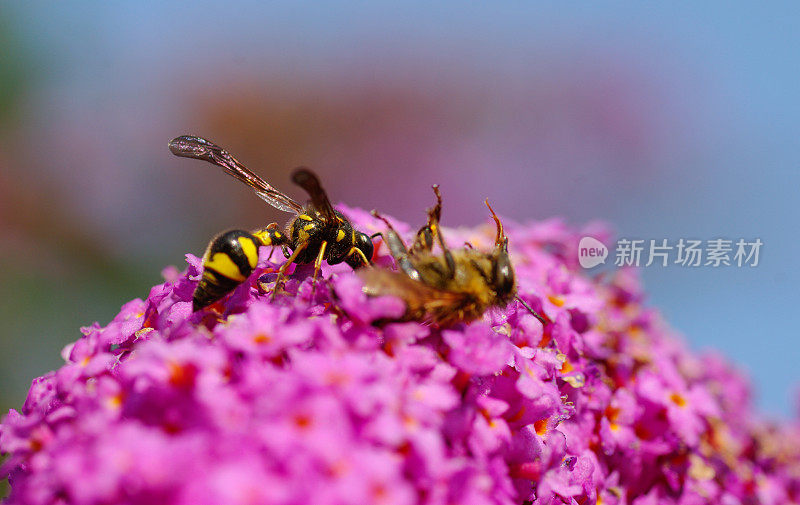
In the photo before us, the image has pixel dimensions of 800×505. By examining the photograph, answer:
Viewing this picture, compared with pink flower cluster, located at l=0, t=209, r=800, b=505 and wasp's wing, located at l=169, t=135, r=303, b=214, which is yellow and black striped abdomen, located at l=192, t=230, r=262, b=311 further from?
wasp's wing, located at l=169, t=135, r=303, b=214

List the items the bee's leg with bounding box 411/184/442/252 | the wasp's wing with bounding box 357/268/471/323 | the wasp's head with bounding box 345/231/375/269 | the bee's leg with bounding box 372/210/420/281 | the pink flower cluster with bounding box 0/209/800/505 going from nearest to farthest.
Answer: the pink flower cluster with bounding box 0/209/800/505, the wasp's wing with bounding box 357/268/471/323, the bee's leg with bounding box 372/210/420/281, the bee's leg with bounding box 411/184/442/252, the wasp's head with bounding box 345/231/375/269

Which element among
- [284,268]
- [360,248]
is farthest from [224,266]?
[360,248]

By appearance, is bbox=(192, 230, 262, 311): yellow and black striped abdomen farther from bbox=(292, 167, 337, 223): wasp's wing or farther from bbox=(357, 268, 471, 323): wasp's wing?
bbox=(357, 268, 471, 323): wasp's wing

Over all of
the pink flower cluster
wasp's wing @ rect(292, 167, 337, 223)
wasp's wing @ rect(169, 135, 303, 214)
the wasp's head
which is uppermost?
wasp's wing @ rect(169, 135, 303, 214)

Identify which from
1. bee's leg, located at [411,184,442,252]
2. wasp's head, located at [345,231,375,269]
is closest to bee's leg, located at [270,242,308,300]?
wasp's head, located at [345,231,375,269]

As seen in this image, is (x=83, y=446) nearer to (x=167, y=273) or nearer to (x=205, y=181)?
(x=167, y=273)

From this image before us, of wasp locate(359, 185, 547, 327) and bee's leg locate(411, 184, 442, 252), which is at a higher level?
bee's leg locate(411, 184, 442, 252)

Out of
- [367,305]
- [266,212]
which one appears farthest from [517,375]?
[266,212]

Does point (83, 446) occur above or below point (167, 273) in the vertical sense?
below

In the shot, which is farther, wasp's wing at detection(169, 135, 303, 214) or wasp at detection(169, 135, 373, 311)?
wasp's wing at detection(169, 135, 303, 214)

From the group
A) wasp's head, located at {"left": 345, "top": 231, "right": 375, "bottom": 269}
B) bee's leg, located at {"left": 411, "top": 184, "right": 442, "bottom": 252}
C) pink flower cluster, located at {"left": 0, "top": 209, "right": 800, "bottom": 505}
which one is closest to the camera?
pink flower cluster, located at {"left": 0, "top": 209, "right": 800, "bottom": 505}
